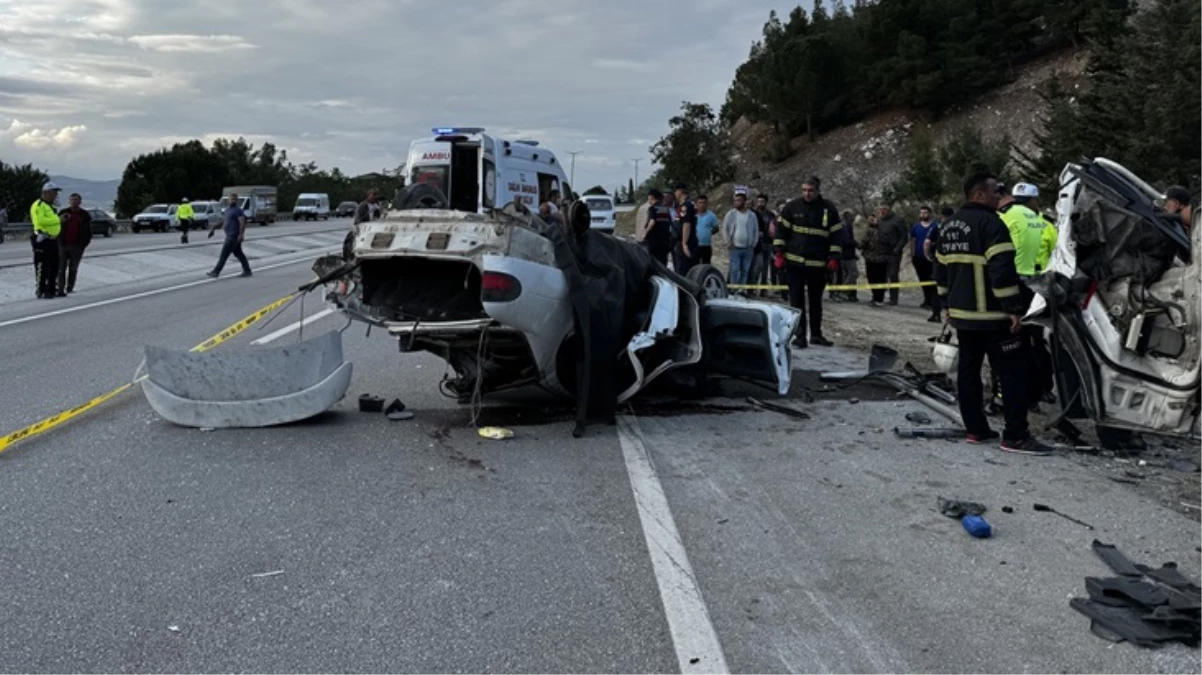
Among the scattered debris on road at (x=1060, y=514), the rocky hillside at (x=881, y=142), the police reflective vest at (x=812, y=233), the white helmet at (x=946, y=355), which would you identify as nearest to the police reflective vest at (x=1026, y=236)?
the white helmet at (x=946, y=355)

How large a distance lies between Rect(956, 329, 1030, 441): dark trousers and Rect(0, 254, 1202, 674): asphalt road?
25 cm

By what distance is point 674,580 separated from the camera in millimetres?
4398

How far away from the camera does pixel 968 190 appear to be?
22.6 feet

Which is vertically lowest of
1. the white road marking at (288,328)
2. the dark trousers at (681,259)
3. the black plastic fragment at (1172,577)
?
the white road marking at (288,328)

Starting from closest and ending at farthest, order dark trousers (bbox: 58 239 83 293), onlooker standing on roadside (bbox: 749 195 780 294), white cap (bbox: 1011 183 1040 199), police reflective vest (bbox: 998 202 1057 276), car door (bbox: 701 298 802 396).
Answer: car door (bbox: 701 298 802 396)
police reflective vest (bbox: 998 202 1057 276)
white cap (bbox: 1011 183 1040 199)
onlooker standing on roadside (bbox: 749 195 780 294)
dark trousers (bbox: 58 239 83 293)

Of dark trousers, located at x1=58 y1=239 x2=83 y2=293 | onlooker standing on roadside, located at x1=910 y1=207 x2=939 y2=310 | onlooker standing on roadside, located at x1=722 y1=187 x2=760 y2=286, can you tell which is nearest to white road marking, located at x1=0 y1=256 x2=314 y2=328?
dark trousers, located at x1=58 y1=239 x2=83 y2=293

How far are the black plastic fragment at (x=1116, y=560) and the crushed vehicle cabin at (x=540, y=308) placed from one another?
3.23m

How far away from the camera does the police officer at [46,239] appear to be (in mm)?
16562

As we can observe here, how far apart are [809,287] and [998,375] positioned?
486 centimetres

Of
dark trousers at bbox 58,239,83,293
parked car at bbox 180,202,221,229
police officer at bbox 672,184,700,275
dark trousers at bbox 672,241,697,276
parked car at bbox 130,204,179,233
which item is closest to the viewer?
police officer at bbox 672,184,700,275

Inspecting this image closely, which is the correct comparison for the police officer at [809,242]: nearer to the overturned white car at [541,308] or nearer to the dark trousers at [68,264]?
the overturned white car at [541,308]

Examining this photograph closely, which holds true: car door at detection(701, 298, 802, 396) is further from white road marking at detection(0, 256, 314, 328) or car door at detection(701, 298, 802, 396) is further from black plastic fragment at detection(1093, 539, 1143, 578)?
white road marking at detection(0, 256, 314, 328)

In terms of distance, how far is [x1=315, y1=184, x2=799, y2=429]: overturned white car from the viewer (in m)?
6.78

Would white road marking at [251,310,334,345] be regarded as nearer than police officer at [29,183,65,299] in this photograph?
Yes
